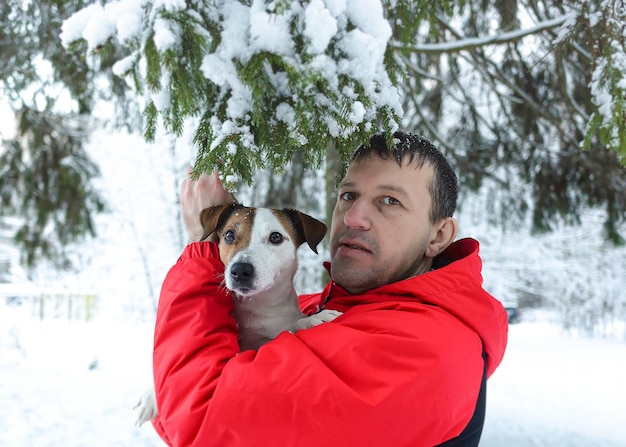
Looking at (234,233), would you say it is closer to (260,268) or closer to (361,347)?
(260,268)

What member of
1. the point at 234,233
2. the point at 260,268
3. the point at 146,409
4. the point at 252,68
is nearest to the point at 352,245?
the point at 260,268

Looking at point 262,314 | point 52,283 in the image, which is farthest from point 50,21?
point 52,283

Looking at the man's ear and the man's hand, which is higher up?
the man's hand

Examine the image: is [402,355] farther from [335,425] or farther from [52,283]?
[52,283]

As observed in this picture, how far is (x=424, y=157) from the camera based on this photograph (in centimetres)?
199

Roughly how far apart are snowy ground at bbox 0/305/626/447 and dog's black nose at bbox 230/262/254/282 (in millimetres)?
3940

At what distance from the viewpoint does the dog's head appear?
196 centimetres

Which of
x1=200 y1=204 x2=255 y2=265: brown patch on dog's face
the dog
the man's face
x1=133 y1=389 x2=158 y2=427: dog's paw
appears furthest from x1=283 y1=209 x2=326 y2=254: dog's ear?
x1=133 y1=389 x2=158 y2=427: dog's paw

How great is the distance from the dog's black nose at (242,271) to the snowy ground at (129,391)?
3940 millimetres

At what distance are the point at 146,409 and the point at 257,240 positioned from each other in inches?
33.3

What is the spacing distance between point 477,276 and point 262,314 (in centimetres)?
97

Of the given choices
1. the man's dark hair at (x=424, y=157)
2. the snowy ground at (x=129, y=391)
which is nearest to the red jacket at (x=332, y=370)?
the man's dark hair at (x=424, y=157)

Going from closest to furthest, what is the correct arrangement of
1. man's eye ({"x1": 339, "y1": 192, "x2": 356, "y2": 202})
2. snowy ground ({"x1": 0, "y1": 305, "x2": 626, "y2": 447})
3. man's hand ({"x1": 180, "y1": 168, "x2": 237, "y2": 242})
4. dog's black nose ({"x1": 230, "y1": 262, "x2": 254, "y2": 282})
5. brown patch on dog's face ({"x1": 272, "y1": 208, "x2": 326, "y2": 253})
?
man's hand ({"x1": 180, "y1": 168, "x2": 237, "y2": 242}), dog's black nose ({"x1": 230, "y1": 262, "x2": 254, "y2": 282}), man's eye ({"x1": 339, "y1": 192, "x2": 356, "y2": 202}), brown patch on dog's face ({"x1": 272, "y1": 208, "x2": 326, "y2": 253}), snowy ground ({"x1": 0, "y1": 305, "x2": 626, "y2": 447})

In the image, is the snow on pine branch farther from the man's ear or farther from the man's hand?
the man's ear
